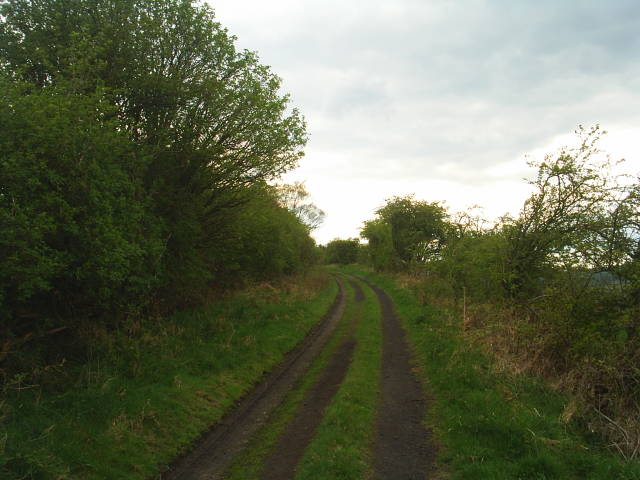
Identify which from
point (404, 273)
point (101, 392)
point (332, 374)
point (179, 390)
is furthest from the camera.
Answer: point (404, 273)

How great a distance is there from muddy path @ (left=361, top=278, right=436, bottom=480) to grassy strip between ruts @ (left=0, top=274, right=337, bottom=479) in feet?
13.1

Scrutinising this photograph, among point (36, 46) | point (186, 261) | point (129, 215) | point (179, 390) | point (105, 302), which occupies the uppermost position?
point (36, 46)

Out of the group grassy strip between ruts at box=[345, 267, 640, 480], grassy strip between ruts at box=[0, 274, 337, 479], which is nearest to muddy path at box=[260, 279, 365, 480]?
grassy strip between ruts at box=[0, 274, 337, 479]

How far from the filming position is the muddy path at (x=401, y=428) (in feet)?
22.1

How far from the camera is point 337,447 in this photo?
7.25 m

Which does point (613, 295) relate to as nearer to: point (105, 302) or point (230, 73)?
point (105, 302)

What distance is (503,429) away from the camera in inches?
290

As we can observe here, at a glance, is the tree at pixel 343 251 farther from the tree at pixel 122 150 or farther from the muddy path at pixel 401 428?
the muddy path at pixel 401 428

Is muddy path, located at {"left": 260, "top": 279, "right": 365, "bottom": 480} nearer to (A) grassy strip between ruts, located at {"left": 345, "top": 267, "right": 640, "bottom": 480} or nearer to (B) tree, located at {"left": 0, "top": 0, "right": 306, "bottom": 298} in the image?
(A) grassy strip between ruts, located at {"left": 345, "top": 267, "right": 640, "bottom": 480}

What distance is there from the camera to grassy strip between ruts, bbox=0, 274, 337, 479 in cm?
634

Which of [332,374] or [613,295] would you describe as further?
[332,374]

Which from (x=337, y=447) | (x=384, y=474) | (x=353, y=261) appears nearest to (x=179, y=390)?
(x=337, y=447)

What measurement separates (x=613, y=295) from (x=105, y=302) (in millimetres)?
13939

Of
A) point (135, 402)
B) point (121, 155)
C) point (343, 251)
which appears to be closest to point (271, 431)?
point (135, 402)
